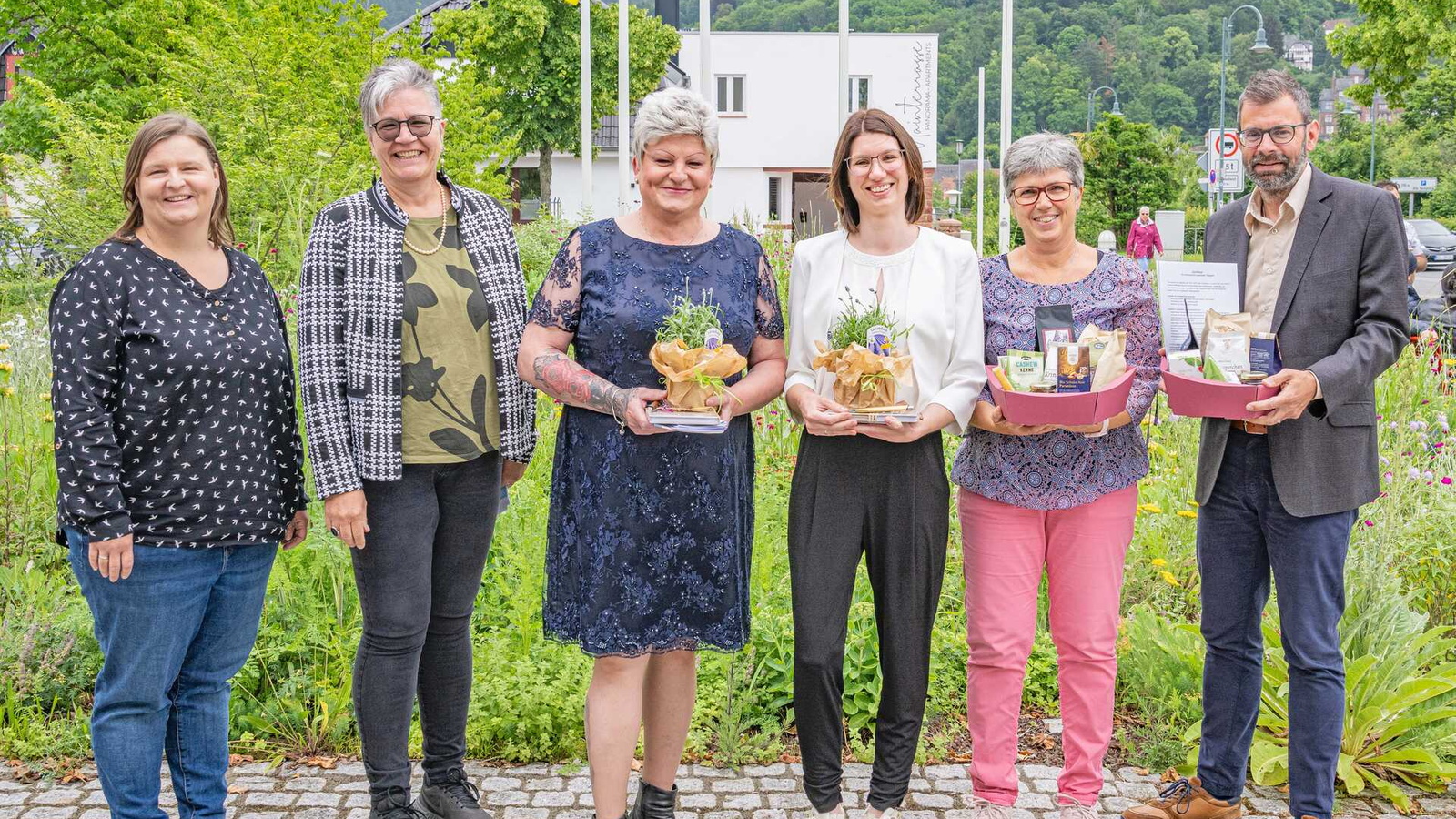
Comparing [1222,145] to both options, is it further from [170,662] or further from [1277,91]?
[170,662]

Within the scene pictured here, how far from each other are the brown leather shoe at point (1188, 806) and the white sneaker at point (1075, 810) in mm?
243

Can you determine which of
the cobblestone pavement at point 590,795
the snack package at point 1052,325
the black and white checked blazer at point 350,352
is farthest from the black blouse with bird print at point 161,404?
the snack package at point 1052,325

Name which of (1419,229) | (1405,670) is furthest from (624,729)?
(1419,229)

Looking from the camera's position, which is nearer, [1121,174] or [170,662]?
[170,662]

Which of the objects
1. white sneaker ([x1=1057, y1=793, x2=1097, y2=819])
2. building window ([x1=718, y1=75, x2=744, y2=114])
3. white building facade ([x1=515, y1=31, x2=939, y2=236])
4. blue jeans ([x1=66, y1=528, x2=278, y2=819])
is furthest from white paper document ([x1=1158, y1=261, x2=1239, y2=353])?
building window ([x1=718, y1=75, x2=744, y2=114])

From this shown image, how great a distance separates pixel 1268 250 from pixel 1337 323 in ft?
0.94

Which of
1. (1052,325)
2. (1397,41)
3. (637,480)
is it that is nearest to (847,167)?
(1052,325)

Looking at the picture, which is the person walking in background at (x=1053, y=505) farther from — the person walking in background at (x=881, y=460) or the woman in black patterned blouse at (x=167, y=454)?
the woman in black patterned blouse at (x=167, y=454)

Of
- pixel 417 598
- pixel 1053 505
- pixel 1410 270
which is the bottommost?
pixel 417 598

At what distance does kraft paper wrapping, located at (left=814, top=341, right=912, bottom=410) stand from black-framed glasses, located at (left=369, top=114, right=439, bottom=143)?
1305 millimetres

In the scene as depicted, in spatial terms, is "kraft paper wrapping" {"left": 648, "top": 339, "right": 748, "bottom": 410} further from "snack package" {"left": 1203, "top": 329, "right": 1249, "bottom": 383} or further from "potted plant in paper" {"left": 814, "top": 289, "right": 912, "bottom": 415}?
"snack package" {"left": 1203, "top": 329, "right": 1249, "bottom": 383}

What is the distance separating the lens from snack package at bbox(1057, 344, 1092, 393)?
3324 millimetres

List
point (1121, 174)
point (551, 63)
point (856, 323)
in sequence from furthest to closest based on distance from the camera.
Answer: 1. point (551, 63)
2. point (1121, 174)
3. point (856, 323)

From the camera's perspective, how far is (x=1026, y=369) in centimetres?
336
